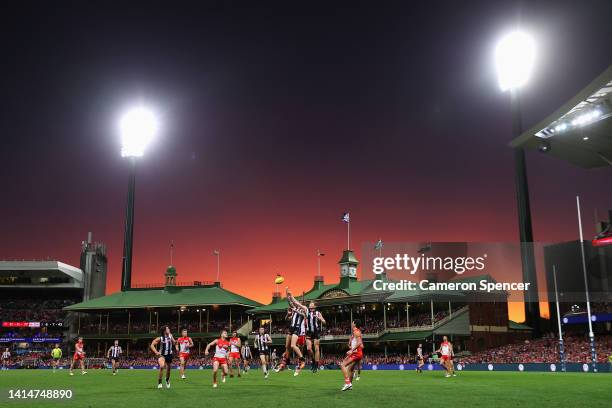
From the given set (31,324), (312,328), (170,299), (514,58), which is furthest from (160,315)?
(312,328)

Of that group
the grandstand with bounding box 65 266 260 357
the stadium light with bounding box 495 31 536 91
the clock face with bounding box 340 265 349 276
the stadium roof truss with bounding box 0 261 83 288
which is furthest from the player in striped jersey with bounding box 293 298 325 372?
the stadium roof truss with bounding box 0 261 83 288

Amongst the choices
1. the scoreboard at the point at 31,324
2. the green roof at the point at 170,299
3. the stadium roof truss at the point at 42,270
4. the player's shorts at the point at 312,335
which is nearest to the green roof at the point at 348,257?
the green roof at the point at 170,299

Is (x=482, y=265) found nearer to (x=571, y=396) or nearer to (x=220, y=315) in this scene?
(x=220, y=315)

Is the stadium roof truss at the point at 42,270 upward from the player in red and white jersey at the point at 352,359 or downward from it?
upward

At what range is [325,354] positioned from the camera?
78.2 meters

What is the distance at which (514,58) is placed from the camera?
194ft

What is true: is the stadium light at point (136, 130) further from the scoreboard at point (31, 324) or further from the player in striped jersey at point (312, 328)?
the player in striped jersey at point (312, 328)

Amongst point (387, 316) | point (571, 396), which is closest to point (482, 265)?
point (387, 316)

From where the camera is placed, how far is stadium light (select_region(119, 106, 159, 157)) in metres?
89.7

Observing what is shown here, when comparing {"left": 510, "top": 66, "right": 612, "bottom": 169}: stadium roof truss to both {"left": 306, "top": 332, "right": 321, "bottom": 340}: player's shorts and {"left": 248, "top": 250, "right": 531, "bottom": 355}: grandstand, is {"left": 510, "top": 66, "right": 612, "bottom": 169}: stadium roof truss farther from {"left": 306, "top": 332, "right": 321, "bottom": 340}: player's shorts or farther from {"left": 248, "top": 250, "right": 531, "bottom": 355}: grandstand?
{"left": 248, "top": 250, "right": 531, "bottom": 355}: grandstand

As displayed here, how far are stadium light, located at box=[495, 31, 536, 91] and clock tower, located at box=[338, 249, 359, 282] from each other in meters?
31.9

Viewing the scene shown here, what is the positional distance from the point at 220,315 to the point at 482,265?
43.6 m

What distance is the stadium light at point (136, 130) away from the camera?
89.7 meters

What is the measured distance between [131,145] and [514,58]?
60.5 metres
